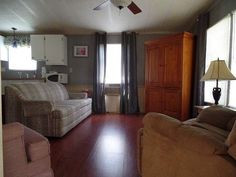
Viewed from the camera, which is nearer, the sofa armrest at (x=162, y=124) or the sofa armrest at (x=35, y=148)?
the sofa armrest at (x=162, y=124)

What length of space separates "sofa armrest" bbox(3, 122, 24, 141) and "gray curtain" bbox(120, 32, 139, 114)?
430cm

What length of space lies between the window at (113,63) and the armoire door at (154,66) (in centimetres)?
109

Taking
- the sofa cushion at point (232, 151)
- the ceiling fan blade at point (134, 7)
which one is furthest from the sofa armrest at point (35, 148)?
the ceiling fan blade at point (134, 7)

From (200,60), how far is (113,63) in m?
2.66

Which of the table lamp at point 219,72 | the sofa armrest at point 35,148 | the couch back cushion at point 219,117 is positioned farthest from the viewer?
the table lamp at point 219,72

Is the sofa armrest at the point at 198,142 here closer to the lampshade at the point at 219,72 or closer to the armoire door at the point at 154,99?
the lampshade at the point at 219,72

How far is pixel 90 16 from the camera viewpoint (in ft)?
15.5

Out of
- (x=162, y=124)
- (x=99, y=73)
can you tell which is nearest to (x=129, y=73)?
(x=99, y=73)

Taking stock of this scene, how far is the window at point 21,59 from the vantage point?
605 centimetres

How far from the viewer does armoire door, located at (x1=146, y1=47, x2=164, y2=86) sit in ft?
15.2

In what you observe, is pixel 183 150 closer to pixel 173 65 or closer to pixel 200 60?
pixel 200 60

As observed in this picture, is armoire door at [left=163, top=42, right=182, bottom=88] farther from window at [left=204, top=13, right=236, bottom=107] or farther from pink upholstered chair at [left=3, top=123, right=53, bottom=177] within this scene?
pink upholstered chair at [left=3, top=123, right=53, bottom=177]

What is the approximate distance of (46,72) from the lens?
5879mm

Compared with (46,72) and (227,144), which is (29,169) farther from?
(46,72)
